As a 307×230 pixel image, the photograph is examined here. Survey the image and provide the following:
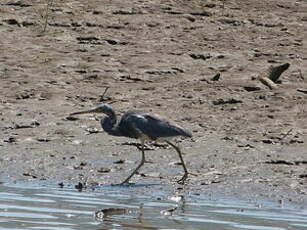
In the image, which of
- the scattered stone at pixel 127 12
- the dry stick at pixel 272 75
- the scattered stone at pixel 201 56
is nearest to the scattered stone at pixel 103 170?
the dry stick at pixel 272 75

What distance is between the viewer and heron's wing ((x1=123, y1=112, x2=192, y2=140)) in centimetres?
1220

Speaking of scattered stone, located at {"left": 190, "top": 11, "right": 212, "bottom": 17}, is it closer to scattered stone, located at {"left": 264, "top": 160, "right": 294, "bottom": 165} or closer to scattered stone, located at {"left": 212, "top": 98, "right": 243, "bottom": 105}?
scattered stone, located at {"left": 212, "top": 98, "right": 243, "bottom": 105}

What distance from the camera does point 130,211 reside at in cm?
1077

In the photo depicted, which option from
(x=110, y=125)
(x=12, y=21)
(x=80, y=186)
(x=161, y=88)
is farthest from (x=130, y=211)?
(x=12, y=21)

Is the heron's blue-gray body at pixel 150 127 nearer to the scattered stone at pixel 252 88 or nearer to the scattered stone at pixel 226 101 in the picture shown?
the scattered stone at pixel 226 101

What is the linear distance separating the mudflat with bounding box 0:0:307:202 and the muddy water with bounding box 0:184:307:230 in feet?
1.44

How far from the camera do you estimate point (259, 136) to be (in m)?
13.4

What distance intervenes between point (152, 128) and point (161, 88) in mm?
2756

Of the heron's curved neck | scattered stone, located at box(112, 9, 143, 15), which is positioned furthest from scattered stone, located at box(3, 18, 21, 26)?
the heron's curved neck

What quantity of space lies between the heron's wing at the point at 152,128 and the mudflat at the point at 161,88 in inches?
17.2

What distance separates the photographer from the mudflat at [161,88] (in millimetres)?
12484

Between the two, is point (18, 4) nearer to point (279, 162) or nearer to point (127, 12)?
point (127, 12)

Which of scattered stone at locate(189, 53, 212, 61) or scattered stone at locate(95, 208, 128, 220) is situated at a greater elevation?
scattered stone at locate(189, 53, 212, 61)

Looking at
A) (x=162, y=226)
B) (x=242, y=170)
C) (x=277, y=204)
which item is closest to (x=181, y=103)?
(x=242, y=170)
